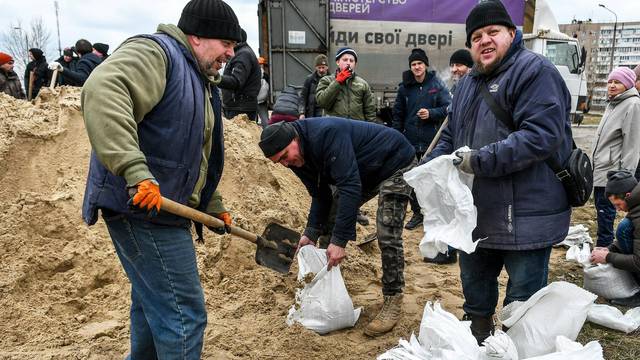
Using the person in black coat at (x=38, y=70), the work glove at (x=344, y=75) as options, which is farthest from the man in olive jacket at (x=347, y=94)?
the person in black coat at (x=38, y=70)

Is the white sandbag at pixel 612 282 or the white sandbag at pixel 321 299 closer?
the white sandbag at pixel 321 299

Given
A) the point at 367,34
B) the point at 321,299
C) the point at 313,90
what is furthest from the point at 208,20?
the point at 367,34

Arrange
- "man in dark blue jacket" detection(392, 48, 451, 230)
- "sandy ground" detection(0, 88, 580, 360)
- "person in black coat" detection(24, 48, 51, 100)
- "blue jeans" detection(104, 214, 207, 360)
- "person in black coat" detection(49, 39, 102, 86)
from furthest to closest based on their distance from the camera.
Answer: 1. "person in black coat" detection(24, 48, 51, 100)
2. "person in black coat" detection(49, 39, 102, 86)
3. "man in dark blue jacket" detection(392, 48, 451, 230)
4. "sandy ground" detection(0, 88, 580, 360)
5. "blue jeans" detection(104, 214, 207, 360)

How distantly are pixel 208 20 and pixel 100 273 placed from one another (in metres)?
2.28

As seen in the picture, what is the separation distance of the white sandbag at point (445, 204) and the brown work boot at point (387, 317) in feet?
2.98

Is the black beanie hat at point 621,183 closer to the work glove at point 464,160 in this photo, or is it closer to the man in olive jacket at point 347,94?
the work glove at point 464,160

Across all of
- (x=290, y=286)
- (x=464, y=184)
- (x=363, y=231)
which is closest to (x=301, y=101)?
(x=363, y=231)

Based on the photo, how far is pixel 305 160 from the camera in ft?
9.12

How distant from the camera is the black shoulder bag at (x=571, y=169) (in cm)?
203

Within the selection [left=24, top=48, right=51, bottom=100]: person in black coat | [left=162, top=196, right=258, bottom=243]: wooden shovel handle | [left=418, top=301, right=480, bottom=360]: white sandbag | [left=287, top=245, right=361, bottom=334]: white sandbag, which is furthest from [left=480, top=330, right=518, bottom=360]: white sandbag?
[left=24, top=48, right=51, bottom=100]: person in black coat

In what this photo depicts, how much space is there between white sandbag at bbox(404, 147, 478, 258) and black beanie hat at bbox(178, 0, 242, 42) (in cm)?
105

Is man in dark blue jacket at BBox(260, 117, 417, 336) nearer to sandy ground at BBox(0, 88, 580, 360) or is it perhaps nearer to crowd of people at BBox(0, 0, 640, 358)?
crowd of people at BBox(0, 0, 640, 358)

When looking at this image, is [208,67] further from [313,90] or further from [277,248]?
[313,90]

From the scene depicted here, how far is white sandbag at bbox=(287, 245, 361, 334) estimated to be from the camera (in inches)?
115
